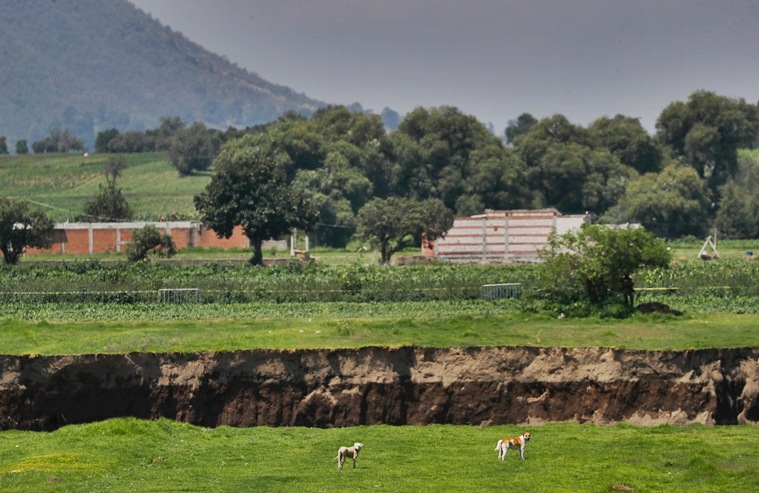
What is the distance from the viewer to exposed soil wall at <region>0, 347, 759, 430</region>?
1560 inches

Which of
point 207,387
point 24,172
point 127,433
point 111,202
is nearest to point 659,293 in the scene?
point 207,387

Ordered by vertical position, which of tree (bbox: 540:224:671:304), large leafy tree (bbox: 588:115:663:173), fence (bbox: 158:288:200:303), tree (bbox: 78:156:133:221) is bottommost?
fence (bbox: 158:288:200:303)

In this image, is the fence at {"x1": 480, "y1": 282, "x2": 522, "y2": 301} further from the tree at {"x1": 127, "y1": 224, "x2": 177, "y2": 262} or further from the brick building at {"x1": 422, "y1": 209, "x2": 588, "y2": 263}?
the brick building at {"x1": 422, "y1": 209, "x2": 588, "y2": 263}

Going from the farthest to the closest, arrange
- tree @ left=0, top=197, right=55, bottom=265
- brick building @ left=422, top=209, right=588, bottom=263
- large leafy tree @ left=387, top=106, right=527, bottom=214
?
1. large leafy tree @ left=387, top=106, right=527, bottom=214
2. brick building @ left=422, top=209, right=588, bottom=263
3. tree @ left=0, top=197, right=55, bottom=265

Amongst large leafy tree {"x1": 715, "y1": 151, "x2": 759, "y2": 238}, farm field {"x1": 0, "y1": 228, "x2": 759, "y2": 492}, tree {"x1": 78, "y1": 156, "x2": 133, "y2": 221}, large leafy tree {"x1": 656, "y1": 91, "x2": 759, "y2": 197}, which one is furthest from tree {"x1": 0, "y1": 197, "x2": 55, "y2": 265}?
large leafy tree {"x1": 656, "y1": 91, "x2": 759, "y2": 197}

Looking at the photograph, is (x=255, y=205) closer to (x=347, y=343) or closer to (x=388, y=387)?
(x=347, y=343)

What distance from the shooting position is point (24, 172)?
563 feet

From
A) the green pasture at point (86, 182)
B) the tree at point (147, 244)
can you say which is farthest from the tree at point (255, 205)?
the green pasture at point (86, 182)

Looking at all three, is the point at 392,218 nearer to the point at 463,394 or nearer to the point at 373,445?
the point at 463,394

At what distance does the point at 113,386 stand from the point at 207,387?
248 centimetres

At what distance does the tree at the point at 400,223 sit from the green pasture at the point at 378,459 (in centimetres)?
4943

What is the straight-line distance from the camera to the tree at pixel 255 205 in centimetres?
8450

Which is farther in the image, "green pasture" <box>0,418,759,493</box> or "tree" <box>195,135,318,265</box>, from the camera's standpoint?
"tree" <box>195,135,318,265</box>

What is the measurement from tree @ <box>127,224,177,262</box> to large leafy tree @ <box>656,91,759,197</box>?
5666cm
